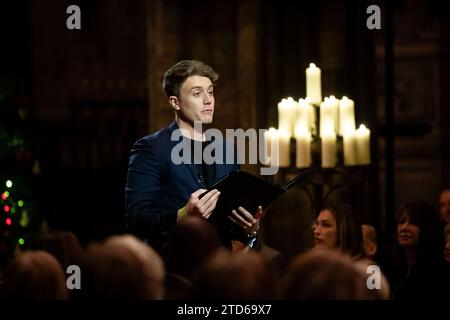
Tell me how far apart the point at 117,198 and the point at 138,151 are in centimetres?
660

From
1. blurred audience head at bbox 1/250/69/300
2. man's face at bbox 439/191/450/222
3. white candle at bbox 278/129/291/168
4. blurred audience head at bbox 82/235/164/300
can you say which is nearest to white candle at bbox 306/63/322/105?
white candle at bbox 278/129/291/168

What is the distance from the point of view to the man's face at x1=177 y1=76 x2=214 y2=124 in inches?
167

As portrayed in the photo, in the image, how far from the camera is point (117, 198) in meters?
10.8

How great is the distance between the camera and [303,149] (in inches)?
232

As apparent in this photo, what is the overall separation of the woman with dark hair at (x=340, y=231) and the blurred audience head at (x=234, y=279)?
2254 mm

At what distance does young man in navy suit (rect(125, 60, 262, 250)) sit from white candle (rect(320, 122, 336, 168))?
1.67m

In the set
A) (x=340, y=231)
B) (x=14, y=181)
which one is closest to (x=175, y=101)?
(x=340, y=231)

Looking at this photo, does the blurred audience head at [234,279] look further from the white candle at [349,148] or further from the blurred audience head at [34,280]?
the white candle at [349,148]

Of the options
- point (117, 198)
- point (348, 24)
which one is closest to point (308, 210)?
point (348, 24)

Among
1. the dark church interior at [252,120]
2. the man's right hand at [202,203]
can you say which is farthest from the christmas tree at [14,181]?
the man's right hand at [202,203]

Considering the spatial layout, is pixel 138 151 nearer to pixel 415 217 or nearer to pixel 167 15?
pixel 415 217

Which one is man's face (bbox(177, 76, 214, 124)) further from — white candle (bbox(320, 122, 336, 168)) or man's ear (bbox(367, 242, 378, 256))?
white candle (bbox(320, 122, 336, 168))

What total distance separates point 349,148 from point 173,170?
1942 millimetres

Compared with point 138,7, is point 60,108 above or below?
below
